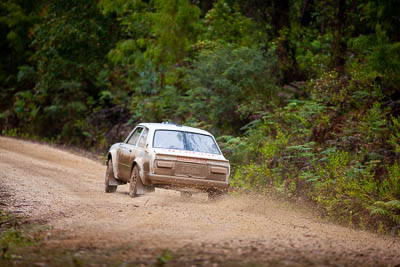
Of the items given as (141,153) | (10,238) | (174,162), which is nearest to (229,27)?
(141,153)

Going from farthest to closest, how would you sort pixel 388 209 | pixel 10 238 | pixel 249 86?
pixel 249 86 < pixel 388 209 < pixel 10 238

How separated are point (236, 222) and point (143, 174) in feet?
9.52

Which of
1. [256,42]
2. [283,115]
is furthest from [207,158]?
[256,42]

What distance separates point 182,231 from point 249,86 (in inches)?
490

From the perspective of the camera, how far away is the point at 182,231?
7.76 meters

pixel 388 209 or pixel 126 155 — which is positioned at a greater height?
pixel 126 155

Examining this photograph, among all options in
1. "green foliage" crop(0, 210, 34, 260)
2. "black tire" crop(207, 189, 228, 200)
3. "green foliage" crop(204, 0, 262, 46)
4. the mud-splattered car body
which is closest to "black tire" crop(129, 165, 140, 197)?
the mud-splattered car body

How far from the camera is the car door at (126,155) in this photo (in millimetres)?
12383

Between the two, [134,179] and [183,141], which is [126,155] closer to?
[134,179]

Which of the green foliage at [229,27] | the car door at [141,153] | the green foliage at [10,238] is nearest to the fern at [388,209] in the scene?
the car door at [141,153]

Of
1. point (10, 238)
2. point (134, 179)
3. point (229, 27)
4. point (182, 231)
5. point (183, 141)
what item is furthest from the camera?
point (229, 27)

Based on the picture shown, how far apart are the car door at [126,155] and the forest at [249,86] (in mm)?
3201

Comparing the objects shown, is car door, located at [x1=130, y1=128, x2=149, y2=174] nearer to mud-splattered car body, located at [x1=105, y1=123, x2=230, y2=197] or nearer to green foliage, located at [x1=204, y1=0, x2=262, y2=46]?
mud-splattered car body, located at [x1=105, y1=123, x2=230, y2=197]

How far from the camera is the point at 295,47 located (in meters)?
23.7
